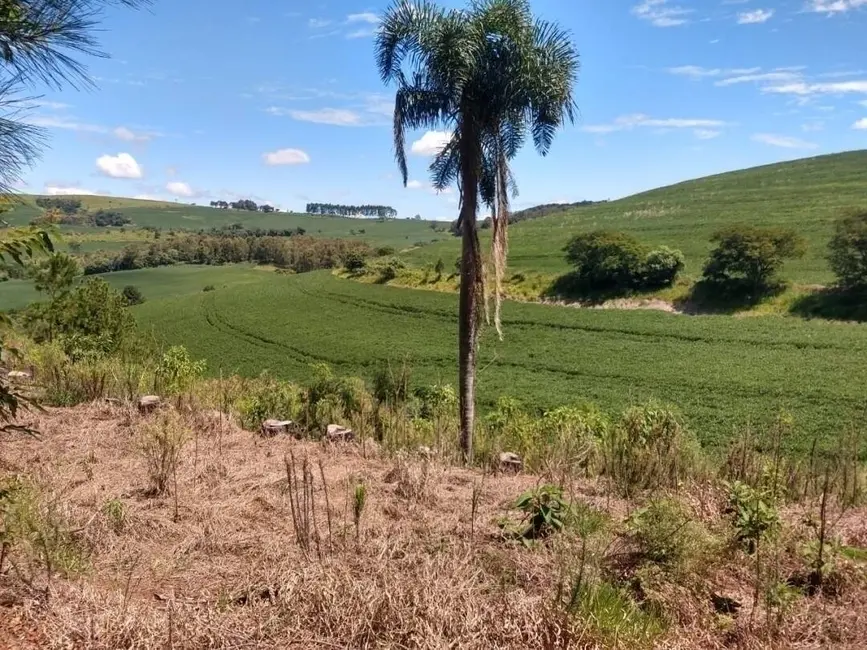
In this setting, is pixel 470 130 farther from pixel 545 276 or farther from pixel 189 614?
pixel 545 276

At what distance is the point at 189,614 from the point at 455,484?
311 centimetres

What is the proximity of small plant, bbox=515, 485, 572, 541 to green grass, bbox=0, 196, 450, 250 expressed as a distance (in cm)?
11001

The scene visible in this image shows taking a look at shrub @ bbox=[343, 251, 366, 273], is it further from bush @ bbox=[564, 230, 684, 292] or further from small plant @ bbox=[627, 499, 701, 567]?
small plant @ bbox=[627, 499, 701, 567]

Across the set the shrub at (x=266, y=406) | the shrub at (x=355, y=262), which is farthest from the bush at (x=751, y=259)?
the shrub at (x=266, y=406)

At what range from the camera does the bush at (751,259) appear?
128ft

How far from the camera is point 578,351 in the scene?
32.3m

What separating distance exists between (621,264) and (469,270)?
3736 centimetres

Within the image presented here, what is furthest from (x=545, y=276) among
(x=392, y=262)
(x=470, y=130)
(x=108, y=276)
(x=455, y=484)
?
(x=108, y=276)

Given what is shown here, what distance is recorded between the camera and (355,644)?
3.05 meters

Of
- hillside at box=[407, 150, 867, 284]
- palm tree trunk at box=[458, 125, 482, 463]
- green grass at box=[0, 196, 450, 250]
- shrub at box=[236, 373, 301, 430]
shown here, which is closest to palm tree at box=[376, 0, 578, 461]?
palm tree trunk at box=[458, 125, 482, 463]

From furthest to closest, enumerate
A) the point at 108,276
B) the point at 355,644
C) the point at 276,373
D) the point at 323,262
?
the point at 323,262
the point at 108,276
the point at 276,373
the point at 355,644

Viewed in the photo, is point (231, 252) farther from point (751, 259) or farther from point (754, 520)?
point (754, 520)

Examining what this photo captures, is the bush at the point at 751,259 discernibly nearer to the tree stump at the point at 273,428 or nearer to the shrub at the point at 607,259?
the shrub at the point at 607,259

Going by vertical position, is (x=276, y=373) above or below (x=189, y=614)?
below
